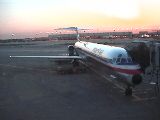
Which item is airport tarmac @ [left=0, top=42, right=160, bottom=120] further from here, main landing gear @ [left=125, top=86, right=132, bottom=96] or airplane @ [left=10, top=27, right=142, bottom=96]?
airplane @ [left=10, top=27, right=142, bottom=96]

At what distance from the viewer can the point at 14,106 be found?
57.4 ft

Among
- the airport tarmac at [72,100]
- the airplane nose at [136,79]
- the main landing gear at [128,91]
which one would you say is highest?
the airplane nose at [136,79]

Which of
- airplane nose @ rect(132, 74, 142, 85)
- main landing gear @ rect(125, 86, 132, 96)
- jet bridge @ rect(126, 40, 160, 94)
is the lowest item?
main landing gear @ rect(125, 86, 132, 96)

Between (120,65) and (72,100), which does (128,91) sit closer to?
(120,65)

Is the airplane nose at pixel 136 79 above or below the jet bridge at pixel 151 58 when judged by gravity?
below

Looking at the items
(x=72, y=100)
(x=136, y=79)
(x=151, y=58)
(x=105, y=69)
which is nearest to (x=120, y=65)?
(x=151, y=58)

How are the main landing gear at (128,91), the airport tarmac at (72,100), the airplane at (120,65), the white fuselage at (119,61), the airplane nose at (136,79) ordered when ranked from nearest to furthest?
the airport tarmac at (72,100) < the airplane nose at (136,79) < the airplane at (120,65) < the white fuselage at (119,61) < the main landing gear at (128,91)

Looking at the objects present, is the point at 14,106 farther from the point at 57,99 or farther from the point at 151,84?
the point at 151,84

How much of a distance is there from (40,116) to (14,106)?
2650 millimetres

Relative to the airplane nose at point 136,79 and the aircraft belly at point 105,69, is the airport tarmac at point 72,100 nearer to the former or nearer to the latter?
the aircraft belly at point 105,69

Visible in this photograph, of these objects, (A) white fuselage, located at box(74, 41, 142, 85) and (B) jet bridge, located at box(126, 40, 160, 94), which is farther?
(A) white fuselage, located at box(74, 41, 142, 85)

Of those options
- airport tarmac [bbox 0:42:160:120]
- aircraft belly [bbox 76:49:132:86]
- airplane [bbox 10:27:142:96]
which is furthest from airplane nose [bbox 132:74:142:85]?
airport tarmac [bbox 0:42:160:120]

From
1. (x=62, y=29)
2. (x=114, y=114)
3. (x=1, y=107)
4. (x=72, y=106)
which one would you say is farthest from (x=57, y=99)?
(x=62, y=29)

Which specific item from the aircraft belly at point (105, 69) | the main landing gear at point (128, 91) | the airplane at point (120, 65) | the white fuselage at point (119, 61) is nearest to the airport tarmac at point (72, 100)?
the main landing gear at point (128, 91)
